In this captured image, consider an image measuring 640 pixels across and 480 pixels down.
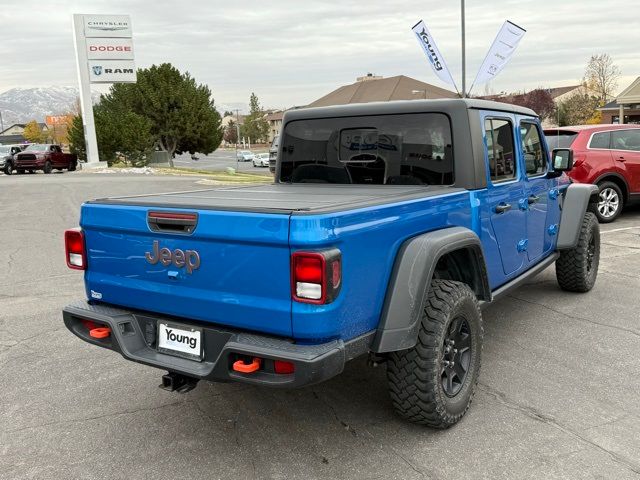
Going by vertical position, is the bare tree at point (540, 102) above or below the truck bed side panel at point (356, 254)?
above

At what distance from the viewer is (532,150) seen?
4.89 m

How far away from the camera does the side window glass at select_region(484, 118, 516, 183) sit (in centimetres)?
402

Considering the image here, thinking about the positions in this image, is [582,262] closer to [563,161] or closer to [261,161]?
[563,161]

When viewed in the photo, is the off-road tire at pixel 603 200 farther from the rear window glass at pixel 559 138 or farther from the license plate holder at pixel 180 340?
the license plate holder at pixel 180 340

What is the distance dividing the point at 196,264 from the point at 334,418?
1.33 m

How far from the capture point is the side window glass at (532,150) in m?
4.69

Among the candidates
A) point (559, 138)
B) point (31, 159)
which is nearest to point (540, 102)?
point (31, 159)

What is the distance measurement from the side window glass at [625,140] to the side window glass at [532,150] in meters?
5.73

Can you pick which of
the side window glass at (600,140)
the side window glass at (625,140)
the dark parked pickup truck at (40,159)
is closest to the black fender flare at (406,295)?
the side window glass at (600,140)

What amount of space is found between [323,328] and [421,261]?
0.68m

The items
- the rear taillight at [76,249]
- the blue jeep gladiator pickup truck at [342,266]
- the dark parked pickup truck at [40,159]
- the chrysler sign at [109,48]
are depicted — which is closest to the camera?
the blue jeep gladiator pickup truck at [342,266]

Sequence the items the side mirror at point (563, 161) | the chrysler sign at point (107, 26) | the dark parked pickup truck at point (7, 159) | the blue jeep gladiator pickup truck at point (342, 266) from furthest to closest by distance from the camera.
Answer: the chrysler sign at point (107, 26), the dark parked pickup truck at point (7, 159), the side mirror at point (563, 161), the blue jeep gladiator pickup truck at point (342, 266)

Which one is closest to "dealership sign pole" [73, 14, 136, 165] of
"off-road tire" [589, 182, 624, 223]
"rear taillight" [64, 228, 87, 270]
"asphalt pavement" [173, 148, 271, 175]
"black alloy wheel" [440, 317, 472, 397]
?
"asphalt pavement" [173, 148, 271, 175]

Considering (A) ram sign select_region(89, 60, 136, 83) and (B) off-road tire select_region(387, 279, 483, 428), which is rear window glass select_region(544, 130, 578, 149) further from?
(A) ram sign select_region(89, 60, 136, 83)
